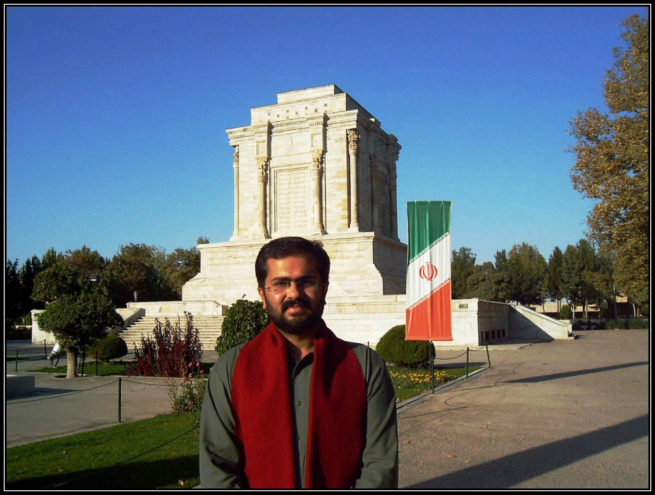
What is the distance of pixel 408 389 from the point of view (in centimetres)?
1269

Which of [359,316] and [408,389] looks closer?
[408,389]

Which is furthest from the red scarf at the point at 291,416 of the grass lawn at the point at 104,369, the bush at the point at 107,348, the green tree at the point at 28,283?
the green tree at the point at 28,283

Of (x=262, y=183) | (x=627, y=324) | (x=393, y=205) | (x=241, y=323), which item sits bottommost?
(x=627, y=324)

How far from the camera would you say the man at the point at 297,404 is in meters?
2.79

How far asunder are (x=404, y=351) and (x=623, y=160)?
28.3ft

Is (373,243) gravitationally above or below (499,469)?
above

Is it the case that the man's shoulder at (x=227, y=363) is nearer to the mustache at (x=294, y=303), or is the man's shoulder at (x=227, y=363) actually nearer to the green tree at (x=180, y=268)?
the mustache at (x=294, y=303)

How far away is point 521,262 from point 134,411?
58.6 metres

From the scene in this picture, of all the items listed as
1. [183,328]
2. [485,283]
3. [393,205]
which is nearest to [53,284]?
[183,328]

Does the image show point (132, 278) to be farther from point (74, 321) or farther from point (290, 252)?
point (290, 252)

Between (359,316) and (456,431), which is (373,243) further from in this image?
(456,431)

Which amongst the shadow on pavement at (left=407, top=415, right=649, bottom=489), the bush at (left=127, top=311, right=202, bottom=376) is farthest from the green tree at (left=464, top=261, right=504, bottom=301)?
the shadow on pavement at (left=407, top=415, right=649, bottom=489)

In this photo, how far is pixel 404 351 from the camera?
51.0ft

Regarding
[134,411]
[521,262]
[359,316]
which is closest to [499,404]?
[134,411]
